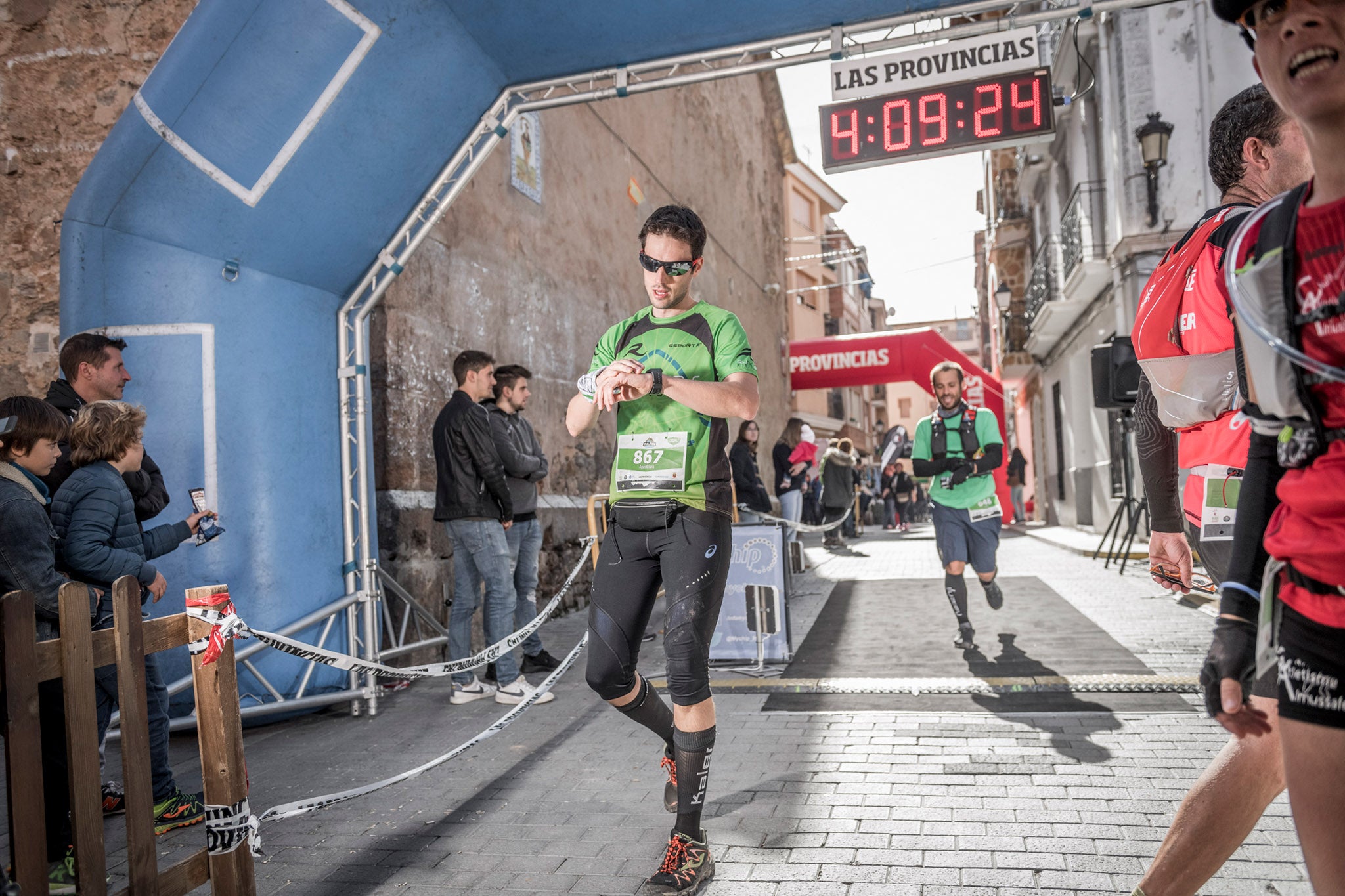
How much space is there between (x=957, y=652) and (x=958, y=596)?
391 millimetres

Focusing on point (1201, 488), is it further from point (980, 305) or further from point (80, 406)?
point (980, 305)

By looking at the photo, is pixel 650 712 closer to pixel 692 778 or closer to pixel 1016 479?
pixel 692 778

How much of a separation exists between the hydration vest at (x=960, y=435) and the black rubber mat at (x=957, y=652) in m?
1.39

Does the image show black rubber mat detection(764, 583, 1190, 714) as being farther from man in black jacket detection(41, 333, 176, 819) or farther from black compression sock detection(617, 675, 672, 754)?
man in black jacket detection(41, 333, 176, 819)

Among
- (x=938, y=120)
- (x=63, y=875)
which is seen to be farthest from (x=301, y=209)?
(x=938, y=120)

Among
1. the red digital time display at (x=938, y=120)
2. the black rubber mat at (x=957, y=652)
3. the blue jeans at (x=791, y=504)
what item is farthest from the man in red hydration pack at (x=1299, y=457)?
the blue jeans at (x=791, y=504)

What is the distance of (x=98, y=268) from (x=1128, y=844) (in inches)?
213

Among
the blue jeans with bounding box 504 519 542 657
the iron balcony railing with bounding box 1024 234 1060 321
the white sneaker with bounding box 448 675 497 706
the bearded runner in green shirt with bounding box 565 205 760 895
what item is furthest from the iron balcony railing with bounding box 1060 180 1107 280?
the bearded runner in green shirt with bounding box 565 205 760 895

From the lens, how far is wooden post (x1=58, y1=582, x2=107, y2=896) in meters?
2.36

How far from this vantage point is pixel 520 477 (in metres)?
6.20

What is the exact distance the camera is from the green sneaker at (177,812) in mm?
3717

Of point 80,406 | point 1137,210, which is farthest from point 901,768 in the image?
point 1137,210

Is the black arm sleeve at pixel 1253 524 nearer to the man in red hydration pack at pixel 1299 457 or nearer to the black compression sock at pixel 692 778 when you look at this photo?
the man in red hydration pack at pixel 1299 457

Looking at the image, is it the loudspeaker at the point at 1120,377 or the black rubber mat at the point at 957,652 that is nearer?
the loudspeaker at the point at 1120,377
